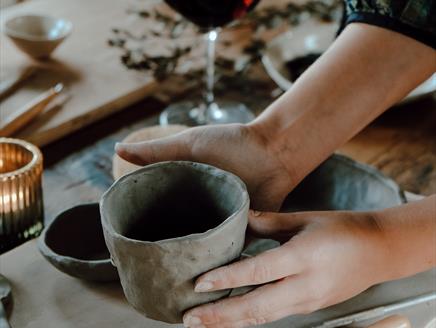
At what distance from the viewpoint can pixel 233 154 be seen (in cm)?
77

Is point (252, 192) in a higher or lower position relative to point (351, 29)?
lower

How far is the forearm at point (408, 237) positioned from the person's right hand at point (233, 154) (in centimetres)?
14

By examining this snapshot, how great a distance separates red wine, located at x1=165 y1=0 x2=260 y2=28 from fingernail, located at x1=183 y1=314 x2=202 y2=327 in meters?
0.48

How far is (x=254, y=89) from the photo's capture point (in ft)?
3.68

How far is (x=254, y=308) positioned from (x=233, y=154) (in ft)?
0.75

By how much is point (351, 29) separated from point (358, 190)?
19cm

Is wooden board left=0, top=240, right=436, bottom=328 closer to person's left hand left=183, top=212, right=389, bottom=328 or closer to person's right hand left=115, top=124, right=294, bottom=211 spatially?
person's left hand left=183, top=212, right=389, bottom=328

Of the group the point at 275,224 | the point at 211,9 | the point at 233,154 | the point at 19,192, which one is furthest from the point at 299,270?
the point at 211,9

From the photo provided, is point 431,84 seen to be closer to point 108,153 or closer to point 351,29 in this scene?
point 351,29

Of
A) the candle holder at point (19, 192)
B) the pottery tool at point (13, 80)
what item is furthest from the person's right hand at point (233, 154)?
the pottery tool at point (13, 80)

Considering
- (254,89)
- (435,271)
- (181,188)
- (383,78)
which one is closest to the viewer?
(181,188)

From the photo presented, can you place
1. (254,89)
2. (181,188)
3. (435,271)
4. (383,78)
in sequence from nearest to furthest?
1. (181,188)
2. (435,271)
3. (383,78)
4. (254,89)

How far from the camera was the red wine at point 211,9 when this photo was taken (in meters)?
0.92

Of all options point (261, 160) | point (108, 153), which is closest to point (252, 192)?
Result: point (261, 160)
